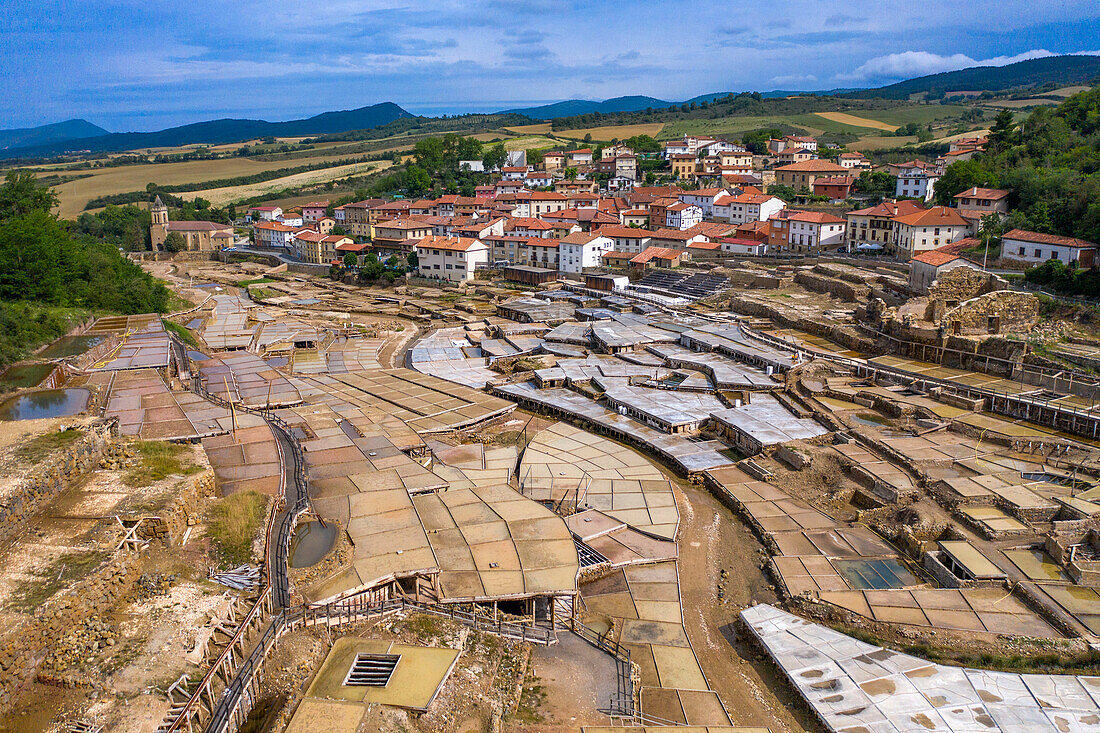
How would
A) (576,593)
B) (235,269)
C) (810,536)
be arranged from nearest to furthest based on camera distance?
(576,593) < (810,536) < (235,269)

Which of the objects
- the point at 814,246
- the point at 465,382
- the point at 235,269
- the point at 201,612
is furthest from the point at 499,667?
the point at 235,269

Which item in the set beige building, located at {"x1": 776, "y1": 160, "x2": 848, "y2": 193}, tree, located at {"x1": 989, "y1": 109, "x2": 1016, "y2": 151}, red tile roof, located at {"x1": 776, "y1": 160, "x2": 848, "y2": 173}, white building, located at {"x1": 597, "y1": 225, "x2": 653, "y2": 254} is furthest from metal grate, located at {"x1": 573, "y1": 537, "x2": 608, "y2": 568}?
red tile roof, located at {"x1": 776, "y1": 160, "x2": 848, "y2": 173}

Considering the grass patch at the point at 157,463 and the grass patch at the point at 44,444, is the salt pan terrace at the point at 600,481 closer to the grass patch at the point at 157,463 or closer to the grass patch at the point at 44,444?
the grass patch at the point at 157,463

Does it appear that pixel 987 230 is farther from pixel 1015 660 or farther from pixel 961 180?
pixel 1015 660

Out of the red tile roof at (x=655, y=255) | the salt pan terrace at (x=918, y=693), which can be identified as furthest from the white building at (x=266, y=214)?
the salt pan terrace at (x=918, y=693)

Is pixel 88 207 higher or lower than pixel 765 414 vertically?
higher

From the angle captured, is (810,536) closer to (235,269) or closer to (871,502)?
(871,502)

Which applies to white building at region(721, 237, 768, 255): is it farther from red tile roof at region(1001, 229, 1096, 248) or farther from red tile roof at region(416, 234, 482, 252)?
red tile roof at region(416, 234, 482, 252)
